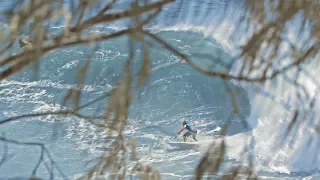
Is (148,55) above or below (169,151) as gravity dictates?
above

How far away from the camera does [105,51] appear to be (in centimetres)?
596

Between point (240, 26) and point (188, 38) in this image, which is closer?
point (240, 26)

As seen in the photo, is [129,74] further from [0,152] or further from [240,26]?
[0,152]

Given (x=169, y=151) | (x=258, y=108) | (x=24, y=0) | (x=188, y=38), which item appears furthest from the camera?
(x=188, y=38)

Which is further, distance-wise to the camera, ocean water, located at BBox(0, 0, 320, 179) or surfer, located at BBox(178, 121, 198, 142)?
surfer, located at BBox(178, 121, 198, 142)

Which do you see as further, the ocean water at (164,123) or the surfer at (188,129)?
the surfer at (188,129)

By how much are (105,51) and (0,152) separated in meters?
1.53

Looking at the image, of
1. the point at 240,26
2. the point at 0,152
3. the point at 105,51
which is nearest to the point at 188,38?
the point at 105,51

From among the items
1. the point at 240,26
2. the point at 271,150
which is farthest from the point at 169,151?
the point at 240,26

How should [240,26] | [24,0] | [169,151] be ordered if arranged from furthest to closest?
1. [169,151]
2. [240,26]
3. [24,0]

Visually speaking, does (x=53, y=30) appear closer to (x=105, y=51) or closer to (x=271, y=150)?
(x=271, y=150)

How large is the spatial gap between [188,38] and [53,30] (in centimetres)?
482

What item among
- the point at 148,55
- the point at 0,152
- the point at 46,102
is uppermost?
the point at 148,55

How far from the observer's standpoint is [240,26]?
1084 mm
